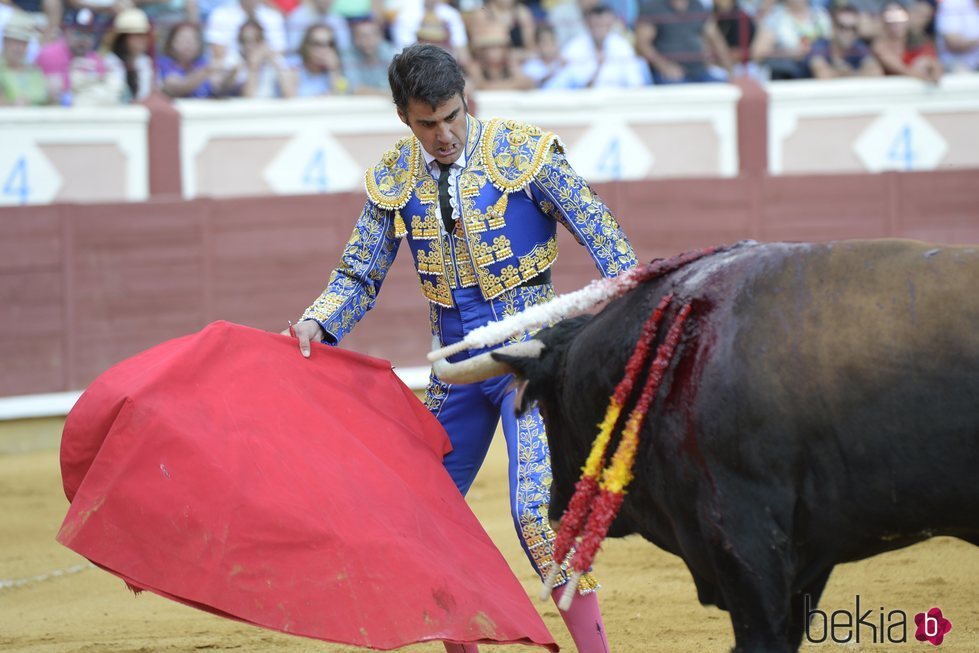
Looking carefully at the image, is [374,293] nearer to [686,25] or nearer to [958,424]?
[958,424]

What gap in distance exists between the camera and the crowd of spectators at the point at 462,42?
7602mm

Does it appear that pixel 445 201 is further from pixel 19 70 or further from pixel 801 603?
pixel 19 70

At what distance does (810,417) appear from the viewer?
6.95ft

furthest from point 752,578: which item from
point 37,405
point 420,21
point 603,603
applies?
point 420,21

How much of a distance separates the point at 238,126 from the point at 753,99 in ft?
10.3

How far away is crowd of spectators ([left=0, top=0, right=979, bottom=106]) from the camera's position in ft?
24.9

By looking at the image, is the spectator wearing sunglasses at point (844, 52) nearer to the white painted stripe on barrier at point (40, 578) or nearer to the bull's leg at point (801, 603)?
the white painted stripe on barrier at point (40, 578)

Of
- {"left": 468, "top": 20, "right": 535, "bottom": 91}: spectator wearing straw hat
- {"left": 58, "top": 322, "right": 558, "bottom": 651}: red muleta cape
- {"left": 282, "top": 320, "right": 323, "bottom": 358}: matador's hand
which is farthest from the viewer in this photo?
{"left": 468, "top": 20, "right": 535, "bottom": 91}: spectator wearing straw hat

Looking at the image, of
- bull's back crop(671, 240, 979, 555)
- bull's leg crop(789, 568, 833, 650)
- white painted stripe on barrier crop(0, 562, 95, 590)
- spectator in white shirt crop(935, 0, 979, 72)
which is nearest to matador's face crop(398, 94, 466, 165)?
bull's back crop(671, 240, 979, 555)

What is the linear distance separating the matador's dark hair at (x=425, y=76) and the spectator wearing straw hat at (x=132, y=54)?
5.30 metres

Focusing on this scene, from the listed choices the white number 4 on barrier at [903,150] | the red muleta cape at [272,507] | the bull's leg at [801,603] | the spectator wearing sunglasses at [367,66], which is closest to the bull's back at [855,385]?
the bull's leg at [801,603]

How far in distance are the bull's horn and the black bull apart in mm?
313

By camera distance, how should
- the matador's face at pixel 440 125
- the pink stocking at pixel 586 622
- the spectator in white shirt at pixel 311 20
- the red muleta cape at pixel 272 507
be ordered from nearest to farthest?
the red muleta cape at pixel 272 507 → the matador's face at pixel 440 125 → the pink stocking at pixel 586 622 → the spectator in white shirt at pixel 311 20

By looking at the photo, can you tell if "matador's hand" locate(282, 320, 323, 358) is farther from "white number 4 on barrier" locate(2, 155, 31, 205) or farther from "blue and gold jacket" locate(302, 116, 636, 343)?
"white number 4 on barrier" locate(2, 155, 31, 205)
